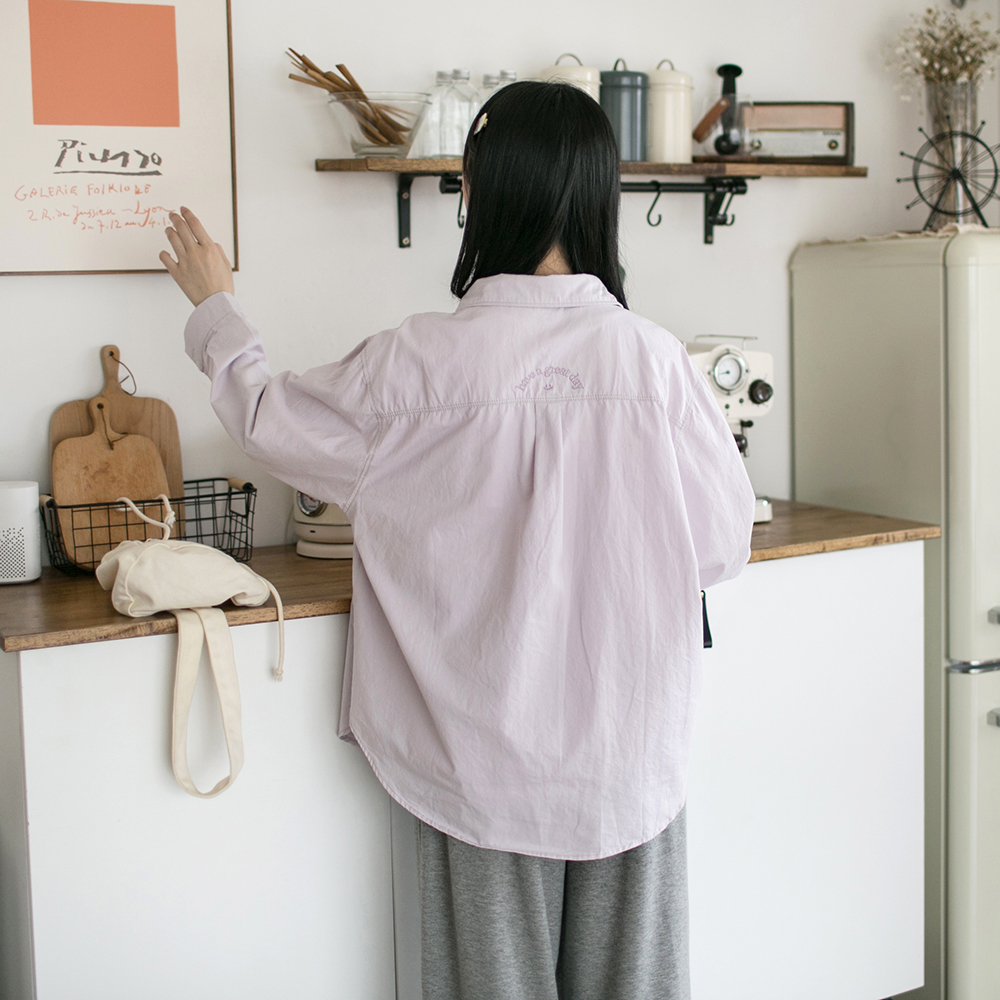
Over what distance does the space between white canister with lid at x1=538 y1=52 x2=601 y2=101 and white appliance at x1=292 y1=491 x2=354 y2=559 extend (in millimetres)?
878

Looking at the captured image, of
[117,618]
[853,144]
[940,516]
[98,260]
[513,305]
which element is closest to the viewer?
[513,305]

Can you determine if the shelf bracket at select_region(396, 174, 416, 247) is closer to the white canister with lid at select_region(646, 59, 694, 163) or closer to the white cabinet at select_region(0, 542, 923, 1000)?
the white canister with lid at select_region(646, 59, 694, 163)

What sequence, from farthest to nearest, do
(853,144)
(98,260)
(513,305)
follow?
(853,144)
(98,260)
(513,305)

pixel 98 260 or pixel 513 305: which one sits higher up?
pixel 98 260

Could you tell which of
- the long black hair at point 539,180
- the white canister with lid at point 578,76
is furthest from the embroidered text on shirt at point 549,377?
the white canister with lid at point 578,76

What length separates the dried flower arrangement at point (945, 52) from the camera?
2387 millimetres

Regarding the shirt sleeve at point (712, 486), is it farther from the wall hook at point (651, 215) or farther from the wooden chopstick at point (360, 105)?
the wall hook at point (651, 215)

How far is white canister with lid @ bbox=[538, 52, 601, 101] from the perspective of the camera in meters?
2.07

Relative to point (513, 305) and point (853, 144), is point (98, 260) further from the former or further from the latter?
point (853, 144)

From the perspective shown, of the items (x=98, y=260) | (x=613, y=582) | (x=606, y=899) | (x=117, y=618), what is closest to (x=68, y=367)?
(x=98, y=260)

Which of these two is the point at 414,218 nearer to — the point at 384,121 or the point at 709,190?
the point at 384,121

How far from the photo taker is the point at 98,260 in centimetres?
189

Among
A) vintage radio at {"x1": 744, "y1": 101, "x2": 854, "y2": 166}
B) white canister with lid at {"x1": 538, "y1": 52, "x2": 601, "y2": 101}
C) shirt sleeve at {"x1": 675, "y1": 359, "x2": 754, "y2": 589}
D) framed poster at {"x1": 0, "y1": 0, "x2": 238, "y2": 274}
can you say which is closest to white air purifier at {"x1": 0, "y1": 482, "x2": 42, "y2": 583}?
framed poster at {"x1": 0, "y1": 0, "x2": 238, "y2": 274}

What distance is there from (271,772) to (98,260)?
3.00ft
